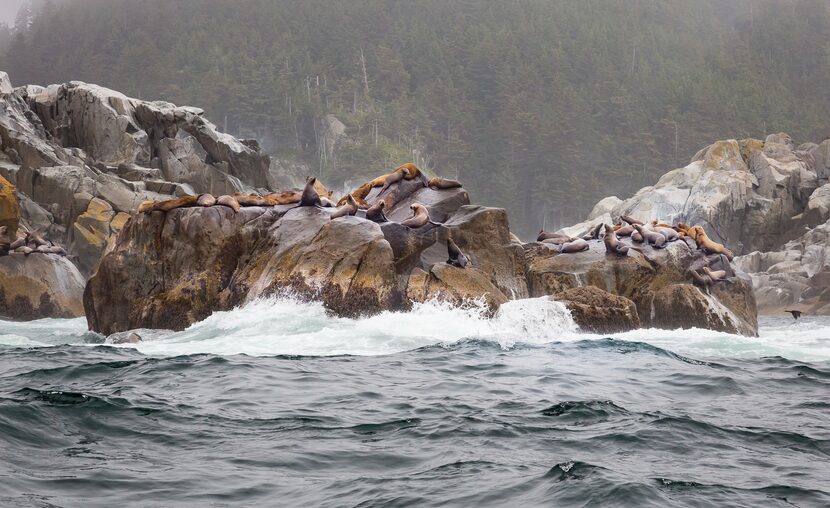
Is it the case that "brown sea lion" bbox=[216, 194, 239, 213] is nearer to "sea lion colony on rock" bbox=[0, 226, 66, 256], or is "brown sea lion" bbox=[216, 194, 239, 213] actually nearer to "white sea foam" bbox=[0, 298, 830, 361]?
"white sea foam" bbox=[0, 298, 830, 361]

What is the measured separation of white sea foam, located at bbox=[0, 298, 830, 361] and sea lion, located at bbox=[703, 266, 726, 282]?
91.8 inches

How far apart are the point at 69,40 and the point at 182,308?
351 feet

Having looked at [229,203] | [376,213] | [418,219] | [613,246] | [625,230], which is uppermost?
[229,203]

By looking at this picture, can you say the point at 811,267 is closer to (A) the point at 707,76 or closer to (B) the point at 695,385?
(B) the point at 695,385

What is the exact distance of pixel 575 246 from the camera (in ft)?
63.3

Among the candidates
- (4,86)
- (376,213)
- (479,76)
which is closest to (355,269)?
(376,213)

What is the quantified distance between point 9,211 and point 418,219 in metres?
15.8

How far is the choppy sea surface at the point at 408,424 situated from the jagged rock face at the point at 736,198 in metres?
36.3

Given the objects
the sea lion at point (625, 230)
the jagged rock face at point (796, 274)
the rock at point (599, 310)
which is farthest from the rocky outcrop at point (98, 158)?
the jagged rock face at point (796, 274)

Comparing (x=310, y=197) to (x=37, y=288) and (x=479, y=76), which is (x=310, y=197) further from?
(x=479, y=76)

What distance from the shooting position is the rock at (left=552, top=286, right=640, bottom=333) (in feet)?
52.7

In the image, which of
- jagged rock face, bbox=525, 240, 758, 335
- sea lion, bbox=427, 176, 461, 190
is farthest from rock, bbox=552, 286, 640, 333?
sea lion, bbox=427, 176, 461, 190

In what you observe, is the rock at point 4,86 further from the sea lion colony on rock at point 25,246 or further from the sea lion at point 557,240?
the sea lion at point 557,240

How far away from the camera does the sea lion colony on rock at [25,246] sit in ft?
81.3
